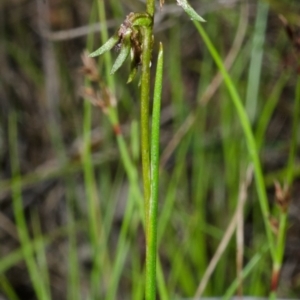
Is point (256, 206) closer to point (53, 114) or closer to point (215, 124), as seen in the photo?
point (215, 124)

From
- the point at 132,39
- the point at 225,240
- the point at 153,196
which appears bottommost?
the point at 225,240

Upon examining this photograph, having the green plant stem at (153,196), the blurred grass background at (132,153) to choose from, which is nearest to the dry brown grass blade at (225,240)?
the blurred grass background at (132,153)

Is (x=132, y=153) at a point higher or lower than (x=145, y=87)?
lower

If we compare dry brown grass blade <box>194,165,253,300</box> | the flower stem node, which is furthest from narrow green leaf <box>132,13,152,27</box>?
dry brown grass blade <box>194,165,253,300</box>

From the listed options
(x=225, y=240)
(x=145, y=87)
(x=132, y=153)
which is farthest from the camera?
(x=132, y=153)

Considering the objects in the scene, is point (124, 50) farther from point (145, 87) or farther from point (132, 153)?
point (132, 153)

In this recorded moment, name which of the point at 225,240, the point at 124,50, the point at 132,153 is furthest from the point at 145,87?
the point at 132,153

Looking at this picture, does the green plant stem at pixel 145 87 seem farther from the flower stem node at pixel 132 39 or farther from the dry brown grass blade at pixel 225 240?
the dry brown grass blade at pixel 225 240

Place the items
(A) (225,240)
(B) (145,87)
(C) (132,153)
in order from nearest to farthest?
(B) (145,87) < (A) (225,240) < (C) (132,153)

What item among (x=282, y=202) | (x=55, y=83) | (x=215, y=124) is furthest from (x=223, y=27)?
(x=282, y=202)
